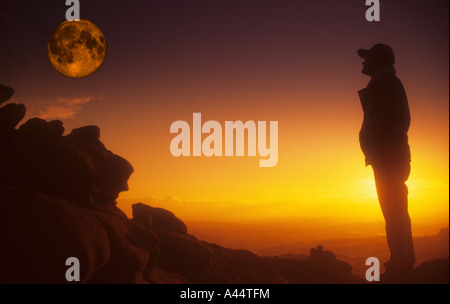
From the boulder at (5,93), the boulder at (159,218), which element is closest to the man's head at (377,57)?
the boulder at (159,218)

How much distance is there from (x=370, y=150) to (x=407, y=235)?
360cm

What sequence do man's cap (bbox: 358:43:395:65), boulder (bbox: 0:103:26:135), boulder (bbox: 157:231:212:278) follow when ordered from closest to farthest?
man's cap (bbox: 358:43:395:65), boulder (bbox: 0:103:26:135), boulder (bbox: 157:231:212:278)

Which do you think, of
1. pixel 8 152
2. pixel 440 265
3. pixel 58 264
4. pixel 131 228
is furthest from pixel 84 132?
pixel 440 265

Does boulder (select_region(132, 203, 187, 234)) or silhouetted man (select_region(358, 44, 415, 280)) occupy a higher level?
silhouetted man (select_region(358, 44, 415, 280))

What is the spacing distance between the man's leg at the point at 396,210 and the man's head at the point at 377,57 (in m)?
4.05

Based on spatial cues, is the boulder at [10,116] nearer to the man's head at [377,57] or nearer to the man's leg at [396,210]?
the man's head at [377,57]

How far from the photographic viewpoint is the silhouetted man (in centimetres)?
1269

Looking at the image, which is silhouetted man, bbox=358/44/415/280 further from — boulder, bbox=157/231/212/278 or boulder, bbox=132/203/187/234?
boulder, bbox=132/203/187/234

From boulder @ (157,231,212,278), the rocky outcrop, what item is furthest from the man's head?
boulder @ (157,231,212,278)

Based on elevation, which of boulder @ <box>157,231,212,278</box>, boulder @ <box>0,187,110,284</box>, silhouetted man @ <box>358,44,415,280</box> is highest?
silhouetted man @ <box>358,44,415,280</box>

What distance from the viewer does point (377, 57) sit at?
44.4 feet

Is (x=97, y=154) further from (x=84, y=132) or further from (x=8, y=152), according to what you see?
(x=8, y=152)

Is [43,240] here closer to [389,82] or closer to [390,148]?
[390,148]

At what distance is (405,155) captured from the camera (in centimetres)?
1312
